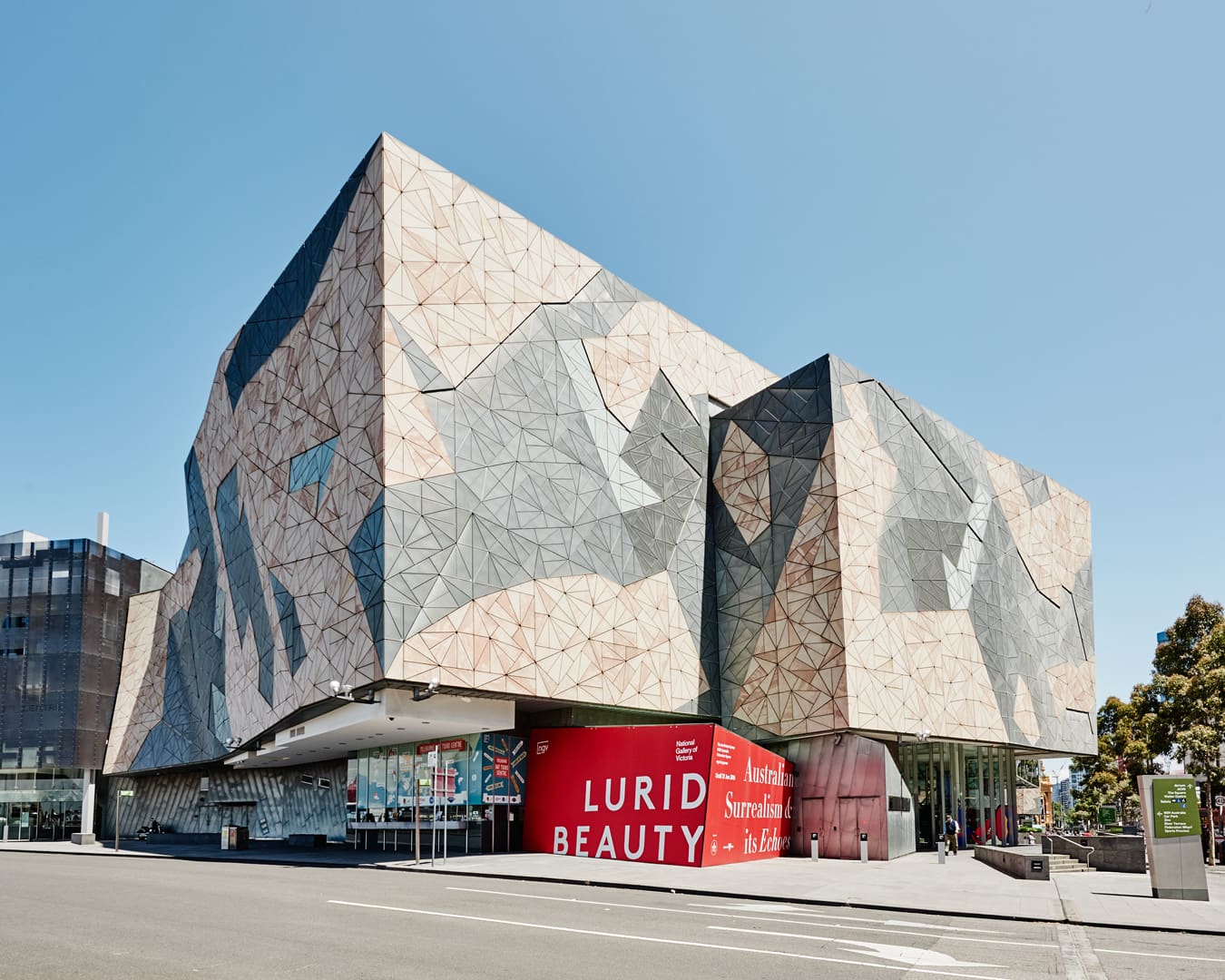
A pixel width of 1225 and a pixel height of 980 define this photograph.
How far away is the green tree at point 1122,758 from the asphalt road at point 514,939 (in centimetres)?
4332

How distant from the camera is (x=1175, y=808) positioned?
71.5ft

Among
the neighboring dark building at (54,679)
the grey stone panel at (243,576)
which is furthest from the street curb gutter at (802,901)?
the neighboring dark building at (54,679)

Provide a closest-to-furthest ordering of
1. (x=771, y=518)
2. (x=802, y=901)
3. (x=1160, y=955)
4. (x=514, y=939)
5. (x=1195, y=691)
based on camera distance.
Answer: (x=514, y=939), (x=1160, y=955), (x=802, y=901), (x=771, y=518), (x=1195, y=691)

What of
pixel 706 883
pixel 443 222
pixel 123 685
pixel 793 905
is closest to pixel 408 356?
pixel 443 222

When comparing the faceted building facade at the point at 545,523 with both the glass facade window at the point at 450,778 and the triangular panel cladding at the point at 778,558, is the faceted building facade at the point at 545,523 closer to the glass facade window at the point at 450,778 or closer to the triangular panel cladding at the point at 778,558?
the triangular panel cladding at the point at 778,558

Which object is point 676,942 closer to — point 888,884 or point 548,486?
point 888,884

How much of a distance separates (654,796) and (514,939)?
18333 millimetres

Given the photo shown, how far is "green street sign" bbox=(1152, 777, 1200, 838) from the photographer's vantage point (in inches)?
850

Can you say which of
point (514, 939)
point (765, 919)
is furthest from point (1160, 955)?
point (514, 939)

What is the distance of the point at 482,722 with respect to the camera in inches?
1348

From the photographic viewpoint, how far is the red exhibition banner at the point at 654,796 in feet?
96.5

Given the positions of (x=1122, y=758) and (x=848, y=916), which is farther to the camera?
(x=1122, y=758)

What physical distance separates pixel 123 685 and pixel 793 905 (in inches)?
2120

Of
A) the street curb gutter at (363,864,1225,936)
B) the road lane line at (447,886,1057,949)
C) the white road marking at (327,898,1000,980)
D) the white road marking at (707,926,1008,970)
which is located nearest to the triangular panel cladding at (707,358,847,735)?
the street curb gutter at (363,864,1225,936)
